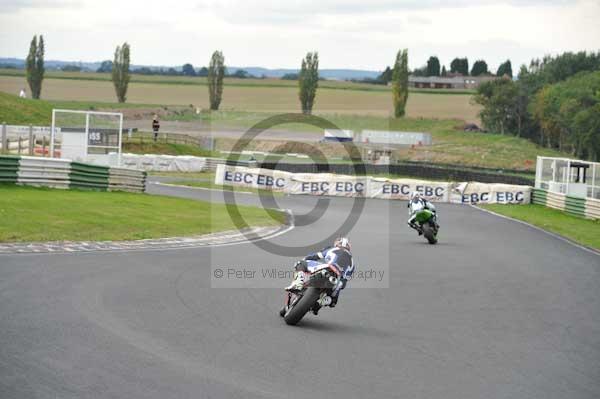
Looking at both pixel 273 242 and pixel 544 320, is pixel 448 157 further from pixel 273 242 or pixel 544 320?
pixel 544 320

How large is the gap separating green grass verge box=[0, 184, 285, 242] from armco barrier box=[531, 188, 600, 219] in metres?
13.7

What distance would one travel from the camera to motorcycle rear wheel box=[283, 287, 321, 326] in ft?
38.1

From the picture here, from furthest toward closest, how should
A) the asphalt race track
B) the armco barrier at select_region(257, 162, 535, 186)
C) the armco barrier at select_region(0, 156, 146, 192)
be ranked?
the armco barrier at select_region(257, 162, 535, 186) → the armco barrier at select_region(0, 156, 146, 192) → the asphalt race track

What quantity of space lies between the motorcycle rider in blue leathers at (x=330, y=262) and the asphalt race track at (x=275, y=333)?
1.32ft

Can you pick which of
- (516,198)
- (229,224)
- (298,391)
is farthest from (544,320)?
(516,198)

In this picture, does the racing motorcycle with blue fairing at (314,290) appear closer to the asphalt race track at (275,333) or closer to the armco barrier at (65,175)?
the asphalt race track at (275,333)

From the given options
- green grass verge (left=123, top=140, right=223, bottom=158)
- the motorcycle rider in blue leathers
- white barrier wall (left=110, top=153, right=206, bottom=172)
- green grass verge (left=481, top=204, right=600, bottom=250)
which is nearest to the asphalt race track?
the motorcycle rider in blue leathers

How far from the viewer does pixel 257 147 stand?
7994 centimetres

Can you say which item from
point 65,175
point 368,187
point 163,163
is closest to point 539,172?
point 368,187

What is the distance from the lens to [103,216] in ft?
75.9

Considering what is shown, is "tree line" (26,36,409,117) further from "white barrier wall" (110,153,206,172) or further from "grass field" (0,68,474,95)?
"white barrier wall" (110,153,206,172)

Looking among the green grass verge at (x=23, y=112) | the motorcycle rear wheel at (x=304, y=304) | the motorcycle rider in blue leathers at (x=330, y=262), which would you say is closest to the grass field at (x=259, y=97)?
the green grass verge at (x=23, y=112)

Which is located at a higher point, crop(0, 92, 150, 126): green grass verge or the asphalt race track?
crop(0, 92, 150, 126): green grass verge

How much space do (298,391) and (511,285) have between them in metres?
A: 9.41
